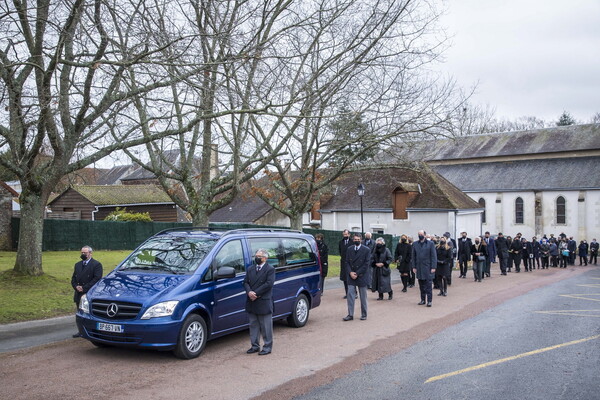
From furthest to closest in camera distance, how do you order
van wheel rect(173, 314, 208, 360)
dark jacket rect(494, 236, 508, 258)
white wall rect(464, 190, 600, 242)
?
white wall rect(464, 190, 600, 242)
dark jacket rect(494, 236, 508, 258)
van wheel rect(173, 314, 208, 360)

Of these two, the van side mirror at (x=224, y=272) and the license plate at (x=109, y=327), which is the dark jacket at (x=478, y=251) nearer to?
the van side mirror at (x=224, y=272)

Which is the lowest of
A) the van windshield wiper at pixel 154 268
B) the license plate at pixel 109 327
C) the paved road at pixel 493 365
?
the paved road at pixel 493 365

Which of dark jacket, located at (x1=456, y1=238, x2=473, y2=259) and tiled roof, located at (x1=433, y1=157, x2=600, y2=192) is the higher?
tiled roof, located at (x1=433, y1=157, x2=600, y2=192)

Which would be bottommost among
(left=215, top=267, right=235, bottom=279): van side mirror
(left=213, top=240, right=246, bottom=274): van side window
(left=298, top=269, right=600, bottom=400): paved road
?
(left=298, top=269, right=600, bottom=400): paved road

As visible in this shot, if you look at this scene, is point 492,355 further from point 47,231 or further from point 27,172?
point 47,231

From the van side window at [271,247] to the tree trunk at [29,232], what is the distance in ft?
25.8

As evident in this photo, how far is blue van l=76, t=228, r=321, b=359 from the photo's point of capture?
7891 mm

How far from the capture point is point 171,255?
363 inches

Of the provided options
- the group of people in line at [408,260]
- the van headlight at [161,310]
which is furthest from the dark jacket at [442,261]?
the van headlight at [161,310]

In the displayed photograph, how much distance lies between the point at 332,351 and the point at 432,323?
339 cm

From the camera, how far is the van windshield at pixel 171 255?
889 centimetres

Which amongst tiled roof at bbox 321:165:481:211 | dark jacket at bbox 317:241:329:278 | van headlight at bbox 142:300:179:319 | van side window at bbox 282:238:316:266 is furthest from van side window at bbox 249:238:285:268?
tiled roof at bbox 321:165:481:211

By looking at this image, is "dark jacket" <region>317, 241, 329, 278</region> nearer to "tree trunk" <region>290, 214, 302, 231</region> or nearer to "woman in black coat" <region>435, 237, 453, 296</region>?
"woman in black coat" <region>435, 237, 453, 296</region>

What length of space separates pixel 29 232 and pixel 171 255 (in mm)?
7711
